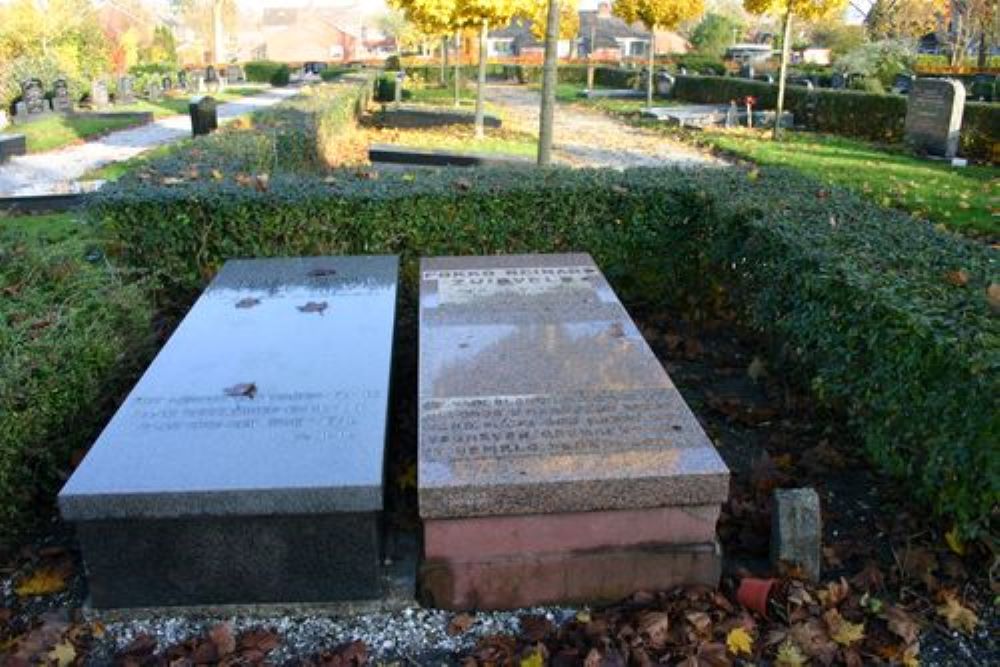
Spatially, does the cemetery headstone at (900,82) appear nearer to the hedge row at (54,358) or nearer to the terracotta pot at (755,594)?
the hedge row at (54,358)

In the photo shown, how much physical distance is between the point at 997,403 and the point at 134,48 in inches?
2112

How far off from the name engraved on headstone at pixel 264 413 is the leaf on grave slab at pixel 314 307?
1.24 metres

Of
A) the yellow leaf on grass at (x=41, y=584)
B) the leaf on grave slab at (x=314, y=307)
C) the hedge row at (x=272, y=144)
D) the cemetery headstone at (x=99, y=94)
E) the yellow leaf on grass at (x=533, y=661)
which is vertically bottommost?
the yellow leaf on grass at (x=41, y=584)

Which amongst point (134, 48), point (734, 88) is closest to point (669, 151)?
point (734, 88)

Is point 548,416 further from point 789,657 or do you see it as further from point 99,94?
point 99,94

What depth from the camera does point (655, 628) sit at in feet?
9.91

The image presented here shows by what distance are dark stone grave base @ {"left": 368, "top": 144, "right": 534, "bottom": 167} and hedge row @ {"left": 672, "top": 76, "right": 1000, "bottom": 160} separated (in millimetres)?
9565

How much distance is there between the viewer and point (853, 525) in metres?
3.85

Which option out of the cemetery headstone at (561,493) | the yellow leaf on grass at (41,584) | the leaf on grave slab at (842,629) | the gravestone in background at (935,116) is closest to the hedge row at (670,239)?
the leaf on grave slab at (842,629)

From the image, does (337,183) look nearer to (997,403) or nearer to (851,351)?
(851,351)

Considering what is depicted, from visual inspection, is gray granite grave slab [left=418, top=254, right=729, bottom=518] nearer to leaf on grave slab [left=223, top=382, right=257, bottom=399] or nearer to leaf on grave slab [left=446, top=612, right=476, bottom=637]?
leaf on grave slab [left=446, top=612, right=476, bottom=637]

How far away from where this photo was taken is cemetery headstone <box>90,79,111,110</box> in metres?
26.8

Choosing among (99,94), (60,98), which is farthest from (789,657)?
(99,94)

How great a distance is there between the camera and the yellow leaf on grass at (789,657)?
2.90 meters
